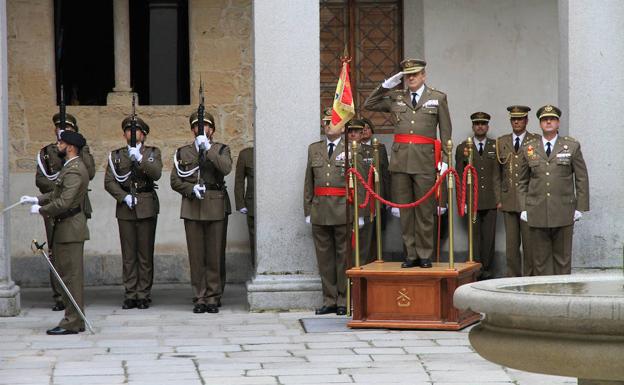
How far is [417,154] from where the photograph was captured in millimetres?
11938

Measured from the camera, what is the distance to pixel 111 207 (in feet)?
51.3

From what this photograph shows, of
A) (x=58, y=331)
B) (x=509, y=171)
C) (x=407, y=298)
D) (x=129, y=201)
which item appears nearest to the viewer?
(x=58, y=331)

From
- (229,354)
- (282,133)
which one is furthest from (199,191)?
(229,354)

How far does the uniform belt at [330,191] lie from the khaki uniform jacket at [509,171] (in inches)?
73.9

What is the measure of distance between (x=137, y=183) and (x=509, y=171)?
394cm

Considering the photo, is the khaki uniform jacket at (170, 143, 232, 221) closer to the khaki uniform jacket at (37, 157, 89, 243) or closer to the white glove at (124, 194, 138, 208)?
the white glove at (124, 194, 138, 208)

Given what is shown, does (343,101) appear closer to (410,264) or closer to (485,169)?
(410,264)

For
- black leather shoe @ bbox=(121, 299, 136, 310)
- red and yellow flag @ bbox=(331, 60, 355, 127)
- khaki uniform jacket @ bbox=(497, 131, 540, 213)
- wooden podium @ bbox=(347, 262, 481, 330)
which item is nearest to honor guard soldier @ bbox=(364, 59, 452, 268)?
wooden podium @ bbox=(347, 262, 481, 330)

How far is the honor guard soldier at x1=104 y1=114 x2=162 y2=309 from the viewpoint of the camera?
13.6 meters

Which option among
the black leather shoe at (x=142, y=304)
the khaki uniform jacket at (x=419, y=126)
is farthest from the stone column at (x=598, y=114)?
the black leather shoe at (x=142, y=304)

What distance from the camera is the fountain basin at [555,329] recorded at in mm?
5648

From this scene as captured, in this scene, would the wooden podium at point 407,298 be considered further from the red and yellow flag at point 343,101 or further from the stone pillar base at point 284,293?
the red and yellow flag at point 343,101

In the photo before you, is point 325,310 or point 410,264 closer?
point 410,264

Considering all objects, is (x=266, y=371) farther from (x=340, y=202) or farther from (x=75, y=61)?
(x=75, y=61)
